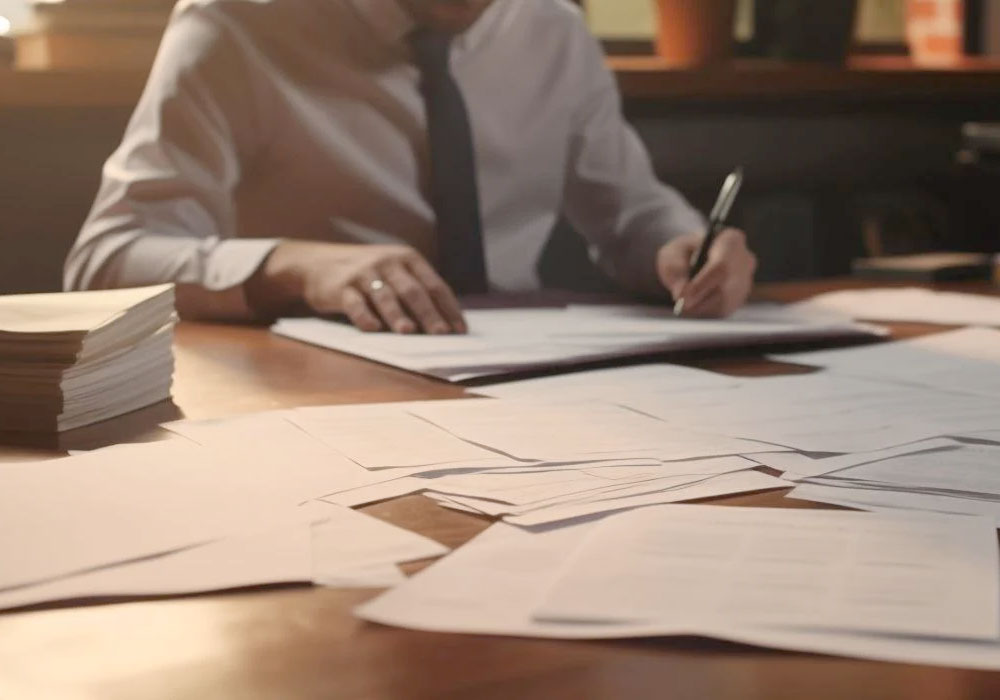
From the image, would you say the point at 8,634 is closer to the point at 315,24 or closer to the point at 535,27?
the point at 315,24

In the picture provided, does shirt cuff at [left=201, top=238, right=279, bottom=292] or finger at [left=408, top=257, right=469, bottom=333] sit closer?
finger at [left=408, top=257, right=469, bottom=333]

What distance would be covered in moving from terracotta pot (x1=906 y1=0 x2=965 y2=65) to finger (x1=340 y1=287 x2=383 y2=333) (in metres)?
2.23

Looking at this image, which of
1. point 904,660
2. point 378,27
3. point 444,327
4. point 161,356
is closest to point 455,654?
point 904,660

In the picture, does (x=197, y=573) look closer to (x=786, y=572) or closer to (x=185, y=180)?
(x=786, y=572)

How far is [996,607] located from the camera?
1.55ft

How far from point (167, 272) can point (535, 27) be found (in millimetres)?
902

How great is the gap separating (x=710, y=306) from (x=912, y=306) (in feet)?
0.94

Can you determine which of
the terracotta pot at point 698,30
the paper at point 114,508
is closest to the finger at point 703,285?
the paper at point 114,508

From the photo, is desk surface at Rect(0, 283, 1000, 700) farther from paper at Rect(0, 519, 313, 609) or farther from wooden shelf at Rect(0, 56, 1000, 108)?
wooden shelf at Rect(0, 56, 1000, 108)

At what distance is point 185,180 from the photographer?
1582mm

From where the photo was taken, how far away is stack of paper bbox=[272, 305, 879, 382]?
104 centimetres

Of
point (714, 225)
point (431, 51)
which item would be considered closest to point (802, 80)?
point (431, 51)

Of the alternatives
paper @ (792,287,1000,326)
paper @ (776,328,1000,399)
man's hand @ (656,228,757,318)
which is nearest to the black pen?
man's hand @ (656,228,757,318)

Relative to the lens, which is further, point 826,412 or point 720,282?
point 720,282
